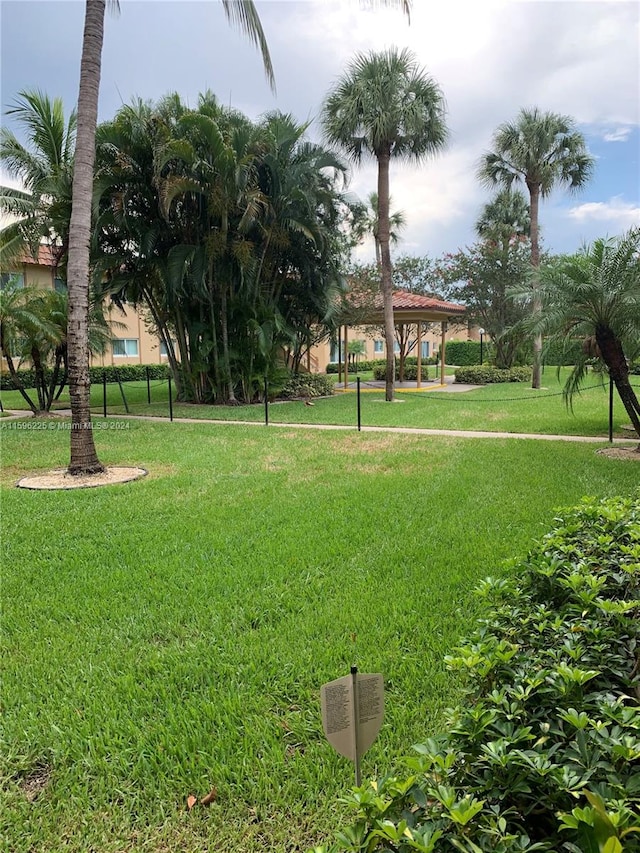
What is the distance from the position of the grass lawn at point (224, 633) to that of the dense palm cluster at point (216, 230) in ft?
33.0

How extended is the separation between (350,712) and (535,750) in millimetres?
502

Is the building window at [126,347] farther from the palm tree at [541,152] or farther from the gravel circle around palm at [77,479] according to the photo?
the gravel circle around palm at [77,479]

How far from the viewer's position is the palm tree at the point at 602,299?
27.2 ft

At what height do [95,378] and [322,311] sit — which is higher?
[322,311]

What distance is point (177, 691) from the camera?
2.82 m

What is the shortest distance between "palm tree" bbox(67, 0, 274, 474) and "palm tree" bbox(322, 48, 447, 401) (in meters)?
10.2

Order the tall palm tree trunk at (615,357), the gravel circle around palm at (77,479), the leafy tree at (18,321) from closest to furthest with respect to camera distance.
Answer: the gravel circle around palm at (77,479)
the tall palm tree trunk at (615,357)
the leafy tree at (18,321)

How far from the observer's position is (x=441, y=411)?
50.6 feet

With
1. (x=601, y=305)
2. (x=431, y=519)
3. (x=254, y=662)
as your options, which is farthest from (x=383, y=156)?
(x=254, y=662)

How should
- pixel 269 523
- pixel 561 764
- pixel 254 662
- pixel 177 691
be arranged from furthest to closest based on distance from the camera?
1. pixel 269 523
2. pixel 254 662
3. pixel 177 691
4. pixel 561 764

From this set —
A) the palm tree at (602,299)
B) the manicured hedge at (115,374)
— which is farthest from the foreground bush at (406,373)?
the palm tree at (602,299)

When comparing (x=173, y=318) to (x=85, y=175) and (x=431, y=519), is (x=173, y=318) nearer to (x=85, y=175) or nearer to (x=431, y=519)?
(x=85, y=175)

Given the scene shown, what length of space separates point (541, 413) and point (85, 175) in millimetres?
11263

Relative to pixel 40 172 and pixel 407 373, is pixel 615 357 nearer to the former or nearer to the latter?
pixel 40 172
